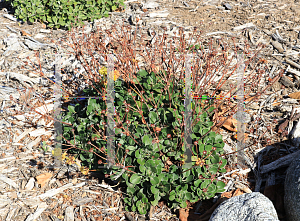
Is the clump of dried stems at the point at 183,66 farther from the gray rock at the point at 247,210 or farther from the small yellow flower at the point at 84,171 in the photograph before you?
the gray rock at the point at 247,210

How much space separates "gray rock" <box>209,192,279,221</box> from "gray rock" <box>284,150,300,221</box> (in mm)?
268

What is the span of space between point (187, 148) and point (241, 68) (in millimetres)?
2008

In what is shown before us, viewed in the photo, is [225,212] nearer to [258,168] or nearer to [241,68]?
[258,168]

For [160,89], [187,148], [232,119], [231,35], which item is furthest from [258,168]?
[231,35]

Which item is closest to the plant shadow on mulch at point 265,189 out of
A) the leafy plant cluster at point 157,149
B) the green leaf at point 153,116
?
the leafy plant cluster at point 157,149

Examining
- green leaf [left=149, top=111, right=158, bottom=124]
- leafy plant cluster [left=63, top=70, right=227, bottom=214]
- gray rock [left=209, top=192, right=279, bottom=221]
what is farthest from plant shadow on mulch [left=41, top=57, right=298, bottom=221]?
green leaf [left=149, top=111, right=158, bottom=124]

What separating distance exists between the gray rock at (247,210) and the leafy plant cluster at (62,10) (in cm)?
407

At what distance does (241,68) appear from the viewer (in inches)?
166

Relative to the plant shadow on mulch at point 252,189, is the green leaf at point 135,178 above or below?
above

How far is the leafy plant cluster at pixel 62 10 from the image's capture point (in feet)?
16.5

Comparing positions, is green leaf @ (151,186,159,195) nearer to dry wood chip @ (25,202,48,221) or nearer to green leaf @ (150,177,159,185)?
green leaf @ (150,177,159,185)

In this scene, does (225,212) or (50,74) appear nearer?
(225,212)

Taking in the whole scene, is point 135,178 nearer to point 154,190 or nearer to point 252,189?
point 154,190

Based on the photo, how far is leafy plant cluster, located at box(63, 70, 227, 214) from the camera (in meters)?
2.73
